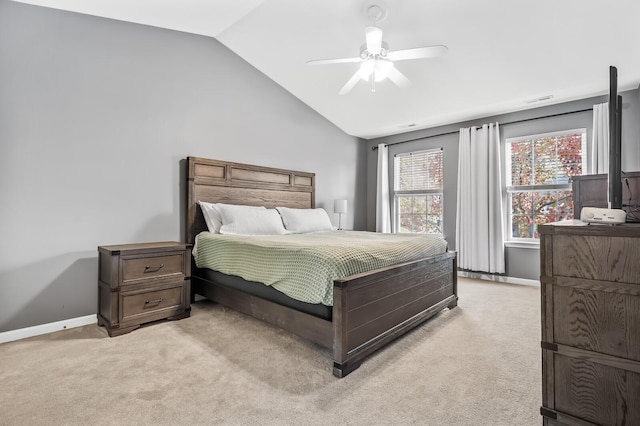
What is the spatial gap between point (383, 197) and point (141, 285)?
167 inches

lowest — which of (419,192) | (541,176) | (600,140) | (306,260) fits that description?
(306,260)

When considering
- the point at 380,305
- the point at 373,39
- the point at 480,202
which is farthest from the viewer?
the point at 480,202

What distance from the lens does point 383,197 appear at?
5891mm

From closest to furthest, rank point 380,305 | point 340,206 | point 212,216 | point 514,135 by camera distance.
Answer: point 380,305 → point 212,216 → point 514,135 → point 340,206

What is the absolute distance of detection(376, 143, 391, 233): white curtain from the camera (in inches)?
231

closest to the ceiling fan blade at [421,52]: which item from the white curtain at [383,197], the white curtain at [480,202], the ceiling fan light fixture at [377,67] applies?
the ceiling fan light fixture at [377,67]

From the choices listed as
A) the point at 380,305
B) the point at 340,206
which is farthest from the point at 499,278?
the point at 380,305

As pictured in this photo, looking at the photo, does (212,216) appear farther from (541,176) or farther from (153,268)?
(541,176)

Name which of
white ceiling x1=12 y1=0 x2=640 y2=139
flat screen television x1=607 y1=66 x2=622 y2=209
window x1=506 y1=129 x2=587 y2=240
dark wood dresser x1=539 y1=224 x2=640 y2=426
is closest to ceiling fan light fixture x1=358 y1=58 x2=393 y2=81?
white ceiling x1=12 y1=0 x2=640 y2=139

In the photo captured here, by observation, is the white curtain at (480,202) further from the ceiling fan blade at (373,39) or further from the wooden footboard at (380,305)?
the ceiling fan blade at (373,39)

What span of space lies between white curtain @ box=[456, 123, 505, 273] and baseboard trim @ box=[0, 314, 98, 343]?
4702 mm

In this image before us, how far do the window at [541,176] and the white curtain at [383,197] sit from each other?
77.1 inches

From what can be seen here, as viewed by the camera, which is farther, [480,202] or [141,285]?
[480,202]

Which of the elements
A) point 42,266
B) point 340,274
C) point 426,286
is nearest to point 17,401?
point 42,266
